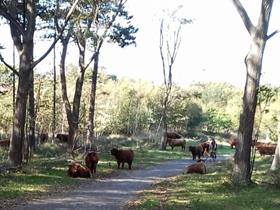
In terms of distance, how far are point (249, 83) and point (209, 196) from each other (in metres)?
3.93

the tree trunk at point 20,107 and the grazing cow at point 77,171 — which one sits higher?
the tree trunk at point 20,107

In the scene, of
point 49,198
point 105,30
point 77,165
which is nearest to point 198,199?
point 49,198

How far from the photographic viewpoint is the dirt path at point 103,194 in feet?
40.9

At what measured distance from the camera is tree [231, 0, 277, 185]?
15.4 m

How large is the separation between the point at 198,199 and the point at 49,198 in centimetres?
409

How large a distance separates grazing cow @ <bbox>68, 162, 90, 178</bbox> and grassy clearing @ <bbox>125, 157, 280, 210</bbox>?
2.67 m

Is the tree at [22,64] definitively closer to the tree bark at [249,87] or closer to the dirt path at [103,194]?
the dirt path at [103,194]

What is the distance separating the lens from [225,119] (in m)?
87.3

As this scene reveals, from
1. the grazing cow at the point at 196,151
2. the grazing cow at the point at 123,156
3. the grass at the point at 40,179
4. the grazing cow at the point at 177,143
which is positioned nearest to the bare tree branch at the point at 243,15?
the grass at the point at 40,179

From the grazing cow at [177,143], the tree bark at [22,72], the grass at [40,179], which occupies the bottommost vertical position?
the grass at [40,179]

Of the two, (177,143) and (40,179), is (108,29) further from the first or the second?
(177,143)

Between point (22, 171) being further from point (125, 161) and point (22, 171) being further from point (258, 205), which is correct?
point (258, 205)

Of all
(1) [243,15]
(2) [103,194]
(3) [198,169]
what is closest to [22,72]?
(2) [103,194]

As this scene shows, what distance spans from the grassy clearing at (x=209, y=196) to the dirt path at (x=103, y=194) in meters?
0.54
